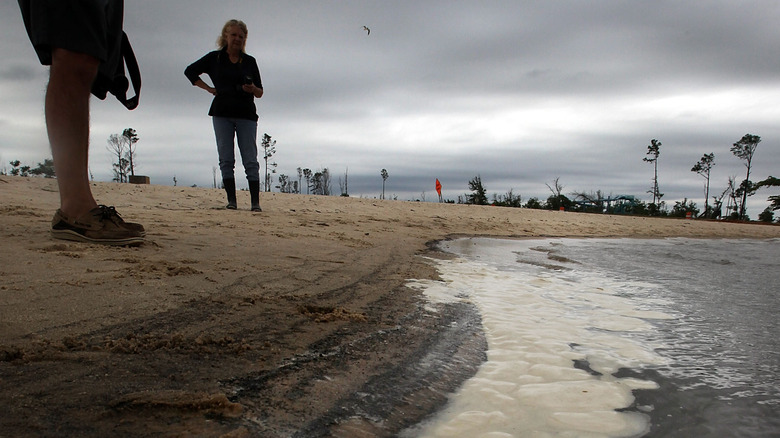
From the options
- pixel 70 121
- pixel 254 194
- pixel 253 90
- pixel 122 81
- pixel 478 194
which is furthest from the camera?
pixel 478 194

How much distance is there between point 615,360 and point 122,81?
322cm

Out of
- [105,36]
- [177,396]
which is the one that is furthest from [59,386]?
[105,36]

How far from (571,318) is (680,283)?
1.69 meters

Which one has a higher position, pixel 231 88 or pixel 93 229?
pixel 231 88

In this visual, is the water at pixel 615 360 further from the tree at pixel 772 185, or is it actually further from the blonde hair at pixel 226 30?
the tree at pixel 772 185

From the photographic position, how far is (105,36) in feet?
7.94

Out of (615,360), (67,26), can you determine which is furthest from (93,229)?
(615,360)

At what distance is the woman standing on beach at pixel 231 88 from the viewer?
5.21 m

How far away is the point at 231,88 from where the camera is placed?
5281 mm

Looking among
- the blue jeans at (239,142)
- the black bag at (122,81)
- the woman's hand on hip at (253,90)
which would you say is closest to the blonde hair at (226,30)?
the woman's hand on hip at (253,90)

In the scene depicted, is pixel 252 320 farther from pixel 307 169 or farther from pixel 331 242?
pixel 307 169

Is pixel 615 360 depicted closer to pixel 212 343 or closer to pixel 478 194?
pixel 212 343

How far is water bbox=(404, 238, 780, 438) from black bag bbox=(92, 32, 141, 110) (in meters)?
2.31

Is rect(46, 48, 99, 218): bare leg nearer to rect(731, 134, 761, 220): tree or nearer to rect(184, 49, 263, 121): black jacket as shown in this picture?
rect(184, 49, 263, 121): black jacket
